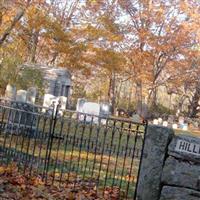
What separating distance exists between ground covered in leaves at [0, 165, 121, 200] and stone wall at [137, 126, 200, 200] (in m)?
1.42

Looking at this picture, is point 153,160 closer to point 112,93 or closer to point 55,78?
point 55,78

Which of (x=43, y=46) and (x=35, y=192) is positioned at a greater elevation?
(x=43, y=46)

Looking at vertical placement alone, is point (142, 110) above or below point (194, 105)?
below

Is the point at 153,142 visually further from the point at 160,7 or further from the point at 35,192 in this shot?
the point at 160,7

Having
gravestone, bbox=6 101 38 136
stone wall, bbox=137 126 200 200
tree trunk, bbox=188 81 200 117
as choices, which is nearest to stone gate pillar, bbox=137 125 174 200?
stone wall, bbox=137 126 200 200

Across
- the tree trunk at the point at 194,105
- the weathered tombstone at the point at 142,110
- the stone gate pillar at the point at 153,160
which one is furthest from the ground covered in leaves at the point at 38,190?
the tree trunk at the point at 194,105

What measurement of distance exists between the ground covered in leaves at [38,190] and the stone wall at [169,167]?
1.42 meters

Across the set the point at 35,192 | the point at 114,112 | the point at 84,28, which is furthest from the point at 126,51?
the point at 35,192

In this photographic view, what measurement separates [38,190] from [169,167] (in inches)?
89.7

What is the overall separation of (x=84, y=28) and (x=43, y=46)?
391cm

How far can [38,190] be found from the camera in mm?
7172

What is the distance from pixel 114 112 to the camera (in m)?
51.1

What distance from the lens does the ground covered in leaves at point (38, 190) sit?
6738 millimetres

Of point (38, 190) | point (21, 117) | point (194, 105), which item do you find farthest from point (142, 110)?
point (38, 190)
